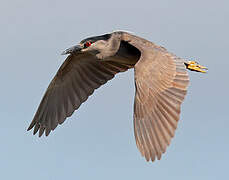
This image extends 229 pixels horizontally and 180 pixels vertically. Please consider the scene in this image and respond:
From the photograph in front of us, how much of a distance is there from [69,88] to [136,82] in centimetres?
354

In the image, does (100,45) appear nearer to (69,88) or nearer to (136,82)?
(69,88)

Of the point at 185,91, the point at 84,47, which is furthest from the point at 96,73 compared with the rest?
the point at 185,91

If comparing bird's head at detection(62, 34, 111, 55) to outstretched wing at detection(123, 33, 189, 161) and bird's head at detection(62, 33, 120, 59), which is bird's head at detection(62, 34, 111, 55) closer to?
bird's head at detection(62, 33, 120, 59)

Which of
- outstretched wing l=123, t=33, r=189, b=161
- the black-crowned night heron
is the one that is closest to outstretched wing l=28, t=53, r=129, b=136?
the black-crowned night heron

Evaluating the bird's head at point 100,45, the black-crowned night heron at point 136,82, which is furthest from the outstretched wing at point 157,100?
the bird's head at point 100,45

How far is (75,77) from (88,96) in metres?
0.47

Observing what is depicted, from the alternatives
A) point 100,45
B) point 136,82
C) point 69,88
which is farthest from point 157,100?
point 69,88

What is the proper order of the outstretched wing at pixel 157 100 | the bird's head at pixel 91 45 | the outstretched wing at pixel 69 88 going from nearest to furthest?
the outstretched wing at pixel 157 100 → the bird's head at pixel 91 45 → the outstretched wing at pixel 69 88

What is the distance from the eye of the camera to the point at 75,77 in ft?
38.3

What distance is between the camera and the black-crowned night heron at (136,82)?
7.99 metres

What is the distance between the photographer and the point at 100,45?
10.1 m

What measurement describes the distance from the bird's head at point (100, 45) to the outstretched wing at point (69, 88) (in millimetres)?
1060

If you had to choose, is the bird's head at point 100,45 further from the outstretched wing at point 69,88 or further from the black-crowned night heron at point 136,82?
the outstretched wing at point 69,88

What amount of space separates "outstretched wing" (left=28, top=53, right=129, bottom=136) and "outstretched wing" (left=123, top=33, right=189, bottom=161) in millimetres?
2657
